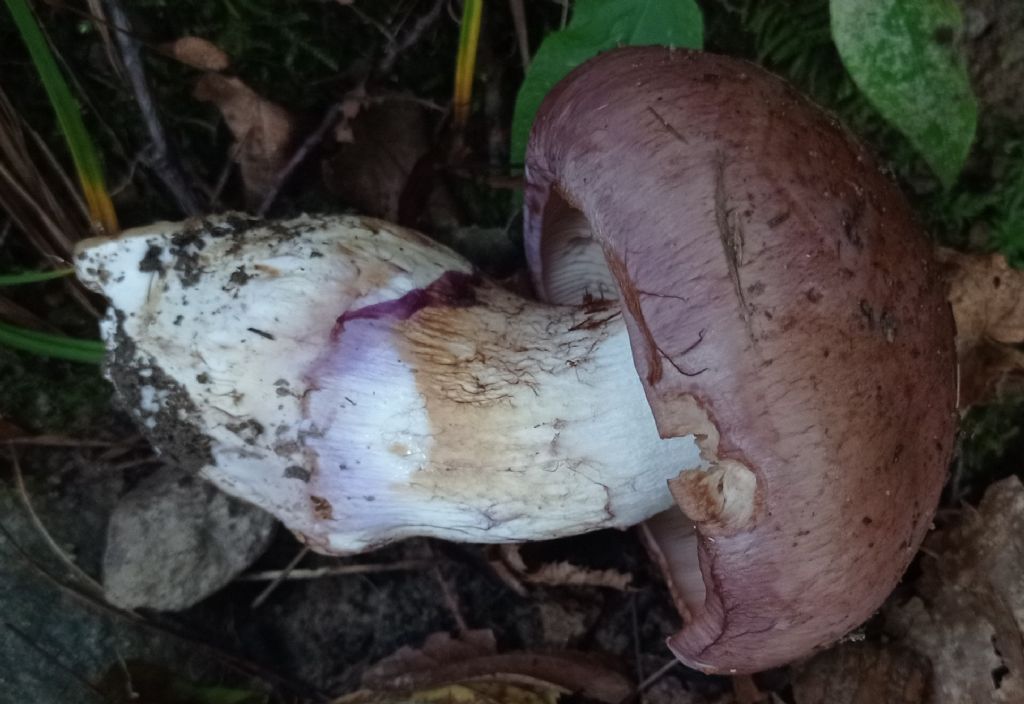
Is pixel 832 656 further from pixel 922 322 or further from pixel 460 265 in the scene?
pixel 460 265

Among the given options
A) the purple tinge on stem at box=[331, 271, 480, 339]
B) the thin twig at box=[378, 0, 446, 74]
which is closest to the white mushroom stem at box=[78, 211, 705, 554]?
the purple tinge on stem at box=[331, 271, 480, 339]

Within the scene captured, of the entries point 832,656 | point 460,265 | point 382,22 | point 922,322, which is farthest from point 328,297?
point 832,656

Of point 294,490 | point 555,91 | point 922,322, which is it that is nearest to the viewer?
point 922,322

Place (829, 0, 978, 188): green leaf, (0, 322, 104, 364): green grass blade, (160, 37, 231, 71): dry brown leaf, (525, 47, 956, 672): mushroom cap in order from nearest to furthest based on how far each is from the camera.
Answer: (525, 47, 956, 672): mushroom cap, (829, 0, 978, 188): green leaf, (0, 322, 104, 364): green grass blade, (160, 37, 231, 71): dry brown leaf

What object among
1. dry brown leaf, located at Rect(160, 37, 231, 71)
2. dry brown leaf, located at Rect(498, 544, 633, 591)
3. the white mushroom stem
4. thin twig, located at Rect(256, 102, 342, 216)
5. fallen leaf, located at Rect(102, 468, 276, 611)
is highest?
dry brown leaf, located at Rect(160, 37, 231, 71)

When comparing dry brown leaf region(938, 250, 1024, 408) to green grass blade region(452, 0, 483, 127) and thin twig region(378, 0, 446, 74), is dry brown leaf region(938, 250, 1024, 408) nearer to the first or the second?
green grass blade region(452, 0, 483, 127)

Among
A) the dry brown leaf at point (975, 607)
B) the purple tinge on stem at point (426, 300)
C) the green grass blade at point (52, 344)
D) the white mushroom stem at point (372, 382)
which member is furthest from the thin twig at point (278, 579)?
the dry brown leaf at point (975, 607)

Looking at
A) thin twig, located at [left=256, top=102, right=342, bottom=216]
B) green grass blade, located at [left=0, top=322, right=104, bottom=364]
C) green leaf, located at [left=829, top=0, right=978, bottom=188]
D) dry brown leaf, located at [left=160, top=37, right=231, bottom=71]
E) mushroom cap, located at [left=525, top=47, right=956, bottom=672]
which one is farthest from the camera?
thin twig, located at [left=256, top=102, right=342, bottom=216]
